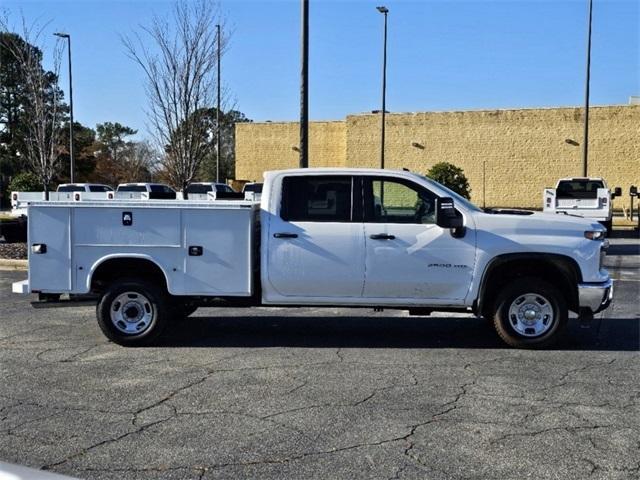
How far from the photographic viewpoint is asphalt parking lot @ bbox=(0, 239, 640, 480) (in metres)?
4.60

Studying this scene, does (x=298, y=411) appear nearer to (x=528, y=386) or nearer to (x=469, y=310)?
(x=528, y=386)

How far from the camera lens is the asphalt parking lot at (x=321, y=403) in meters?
4.60

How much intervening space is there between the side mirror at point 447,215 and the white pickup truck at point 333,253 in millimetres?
12

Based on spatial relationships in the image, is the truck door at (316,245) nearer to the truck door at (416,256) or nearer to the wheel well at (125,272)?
the truck door at (416,256)

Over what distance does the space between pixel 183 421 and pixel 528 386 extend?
9.99ft

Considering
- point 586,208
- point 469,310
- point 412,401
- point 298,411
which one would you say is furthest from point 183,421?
point 586,208

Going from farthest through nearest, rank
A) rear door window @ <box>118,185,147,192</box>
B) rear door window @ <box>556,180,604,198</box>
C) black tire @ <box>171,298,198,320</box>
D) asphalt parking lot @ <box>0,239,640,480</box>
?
rear door window @ <box>118,185,147,192</box>
rear door window @ <box>556,180,604,198</box>
black tire @ <box>171,298,198,320</box>
asphalt parking lot @ <box>0,239,640,480</box>

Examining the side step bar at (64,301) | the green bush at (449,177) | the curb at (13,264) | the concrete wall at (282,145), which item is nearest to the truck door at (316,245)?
the side step bar at (64,301)

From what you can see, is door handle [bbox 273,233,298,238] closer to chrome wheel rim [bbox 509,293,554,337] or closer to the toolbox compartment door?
the toolbox compartment door

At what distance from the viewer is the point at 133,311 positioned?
26.1 feet

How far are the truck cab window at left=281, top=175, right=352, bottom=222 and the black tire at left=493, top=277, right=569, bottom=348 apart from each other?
6.35 feet

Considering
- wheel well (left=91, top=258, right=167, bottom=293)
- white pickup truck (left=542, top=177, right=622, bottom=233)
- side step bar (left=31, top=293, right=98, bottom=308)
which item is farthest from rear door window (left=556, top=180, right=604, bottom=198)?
side step bar (left=31, top=293, right=98, bottom=308)

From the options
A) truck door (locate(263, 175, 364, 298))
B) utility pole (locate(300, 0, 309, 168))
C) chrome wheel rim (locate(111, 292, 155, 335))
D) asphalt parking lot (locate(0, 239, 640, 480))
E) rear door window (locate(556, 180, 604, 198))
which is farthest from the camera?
rear door window (locate(556, 180, 604, 198))

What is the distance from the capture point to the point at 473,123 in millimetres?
48188
